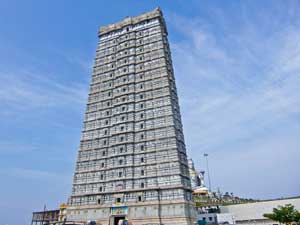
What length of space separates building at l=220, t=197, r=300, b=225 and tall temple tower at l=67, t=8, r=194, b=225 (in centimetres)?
2535

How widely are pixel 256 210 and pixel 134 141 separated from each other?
37542 mm

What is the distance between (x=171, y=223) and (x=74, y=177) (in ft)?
75.5

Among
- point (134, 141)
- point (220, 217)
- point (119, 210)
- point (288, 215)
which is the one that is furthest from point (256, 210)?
point (134, 141)

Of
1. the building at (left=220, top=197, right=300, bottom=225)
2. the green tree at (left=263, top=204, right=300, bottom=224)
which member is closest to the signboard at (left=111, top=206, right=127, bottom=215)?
the green tree at (left=263, top=204, right=300, bottom=224)

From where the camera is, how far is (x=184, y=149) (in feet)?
167

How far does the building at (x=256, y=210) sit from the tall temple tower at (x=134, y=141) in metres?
25.3

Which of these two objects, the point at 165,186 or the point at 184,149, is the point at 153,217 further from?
the point at 184,149

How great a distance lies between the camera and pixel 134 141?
50156 millimetres

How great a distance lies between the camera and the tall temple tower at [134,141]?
4412cm

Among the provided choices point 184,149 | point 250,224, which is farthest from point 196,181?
point 184,149

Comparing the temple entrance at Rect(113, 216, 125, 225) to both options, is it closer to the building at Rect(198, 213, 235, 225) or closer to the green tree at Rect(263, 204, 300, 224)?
the building at Rect(198, 213, 235, 225)

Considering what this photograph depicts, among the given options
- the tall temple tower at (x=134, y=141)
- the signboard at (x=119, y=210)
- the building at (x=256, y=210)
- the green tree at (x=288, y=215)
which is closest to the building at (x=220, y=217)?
the building at (x=256, y=210)

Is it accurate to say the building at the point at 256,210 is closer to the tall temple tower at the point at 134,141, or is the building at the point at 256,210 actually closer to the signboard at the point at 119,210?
the tall temple tower at the point at 134,141

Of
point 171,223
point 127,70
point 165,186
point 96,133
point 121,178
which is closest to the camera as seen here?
point 171,223
